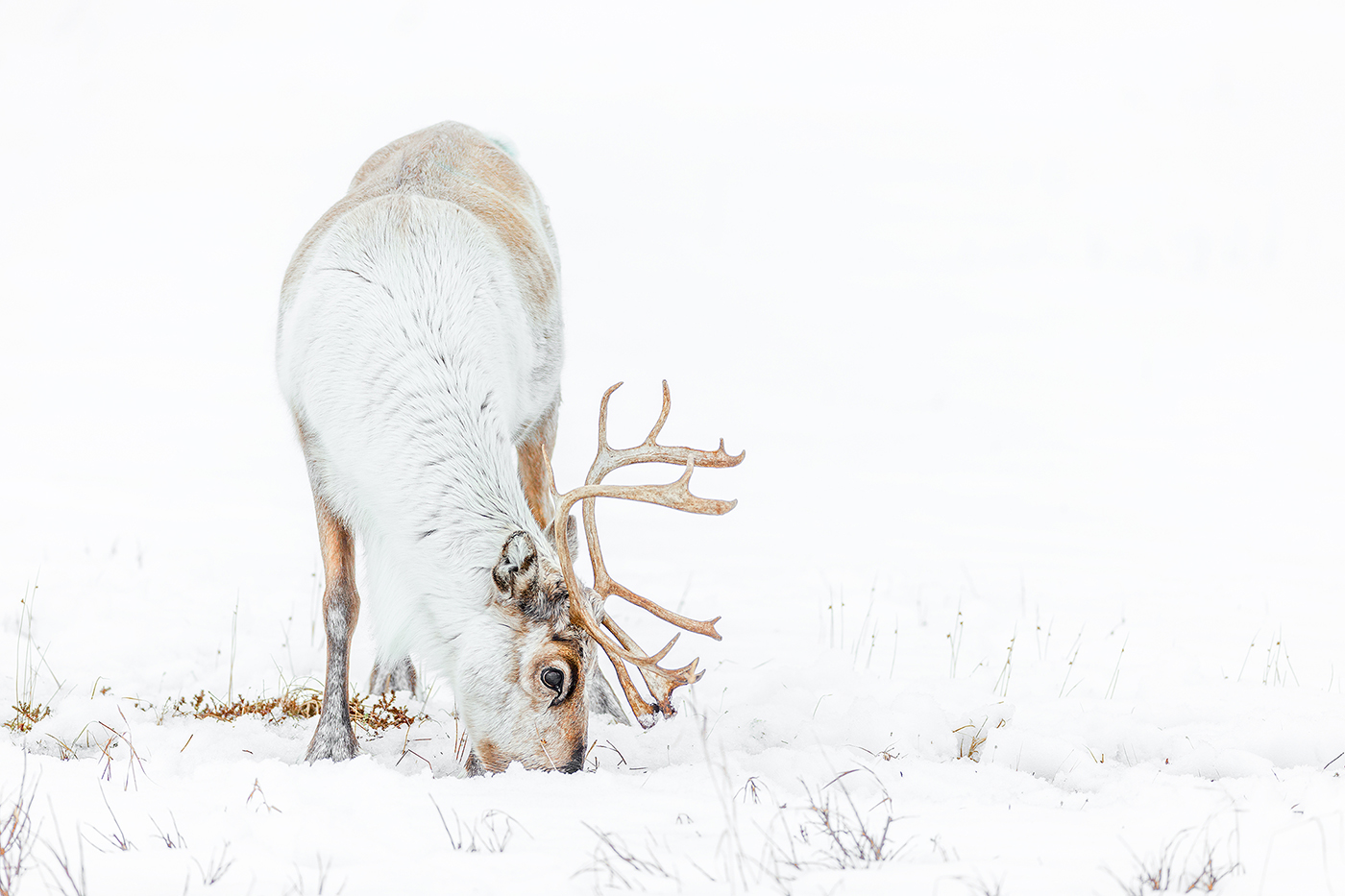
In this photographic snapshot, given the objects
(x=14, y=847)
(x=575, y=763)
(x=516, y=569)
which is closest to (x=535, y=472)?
(x=516, y=569)

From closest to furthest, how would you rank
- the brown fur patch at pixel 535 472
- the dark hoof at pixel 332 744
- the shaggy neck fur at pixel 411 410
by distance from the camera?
the shaggy neck fur at pixel 411 410 < the dark hoof at pixel 332 744 < the brown fur patch at pixel 535 472

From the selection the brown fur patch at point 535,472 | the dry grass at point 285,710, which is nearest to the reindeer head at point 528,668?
the dry grass at point 285,710

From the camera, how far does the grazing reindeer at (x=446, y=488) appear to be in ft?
12.9

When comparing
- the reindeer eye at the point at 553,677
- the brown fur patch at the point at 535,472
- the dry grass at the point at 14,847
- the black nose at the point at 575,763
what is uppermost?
the brown fur patch at the point at 535,472

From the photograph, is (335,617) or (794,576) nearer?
(335,617)

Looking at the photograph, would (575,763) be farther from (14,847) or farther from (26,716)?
(26,716)

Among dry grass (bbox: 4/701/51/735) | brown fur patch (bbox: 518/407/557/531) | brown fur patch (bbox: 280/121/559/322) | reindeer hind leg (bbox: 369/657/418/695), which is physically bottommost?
reindeer hind leg (bbox: 369/657/418/695)

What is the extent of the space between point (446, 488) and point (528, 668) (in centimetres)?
73

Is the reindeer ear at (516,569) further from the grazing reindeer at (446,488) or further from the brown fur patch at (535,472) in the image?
the brown fur patch at (535,472)

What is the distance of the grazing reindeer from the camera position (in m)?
3.92

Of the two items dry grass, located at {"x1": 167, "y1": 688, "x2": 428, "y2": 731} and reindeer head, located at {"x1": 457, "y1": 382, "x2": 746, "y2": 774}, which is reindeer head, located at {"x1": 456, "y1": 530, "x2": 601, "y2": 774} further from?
dry grass, located at {"x1": 167, "y1": 688, "x2": 428, "y2": 731}

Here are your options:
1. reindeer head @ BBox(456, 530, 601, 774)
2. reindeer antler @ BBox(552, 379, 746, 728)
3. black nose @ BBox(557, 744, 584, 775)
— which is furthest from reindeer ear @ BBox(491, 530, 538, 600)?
black nose @ BBox(557, 744, 584, 775)

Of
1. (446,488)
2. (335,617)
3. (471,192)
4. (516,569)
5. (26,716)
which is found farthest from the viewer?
(471,192)

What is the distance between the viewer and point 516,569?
3889mm
